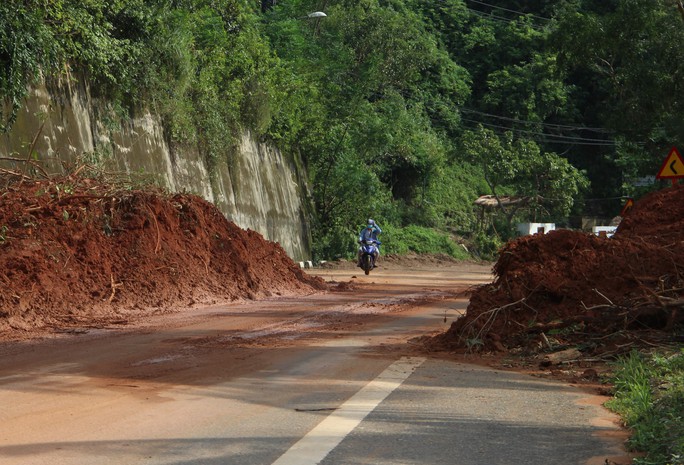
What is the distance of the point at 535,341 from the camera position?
11.2 m

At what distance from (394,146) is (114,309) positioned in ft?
115

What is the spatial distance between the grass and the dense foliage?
43.0ft

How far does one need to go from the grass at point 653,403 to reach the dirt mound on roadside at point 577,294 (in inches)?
34.2

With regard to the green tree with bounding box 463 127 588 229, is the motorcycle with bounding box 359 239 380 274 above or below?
below

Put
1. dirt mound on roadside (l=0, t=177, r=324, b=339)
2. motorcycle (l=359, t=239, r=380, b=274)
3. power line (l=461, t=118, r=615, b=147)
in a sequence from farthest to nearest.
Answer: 1. power line (l=461, t=118, r=615, b=147)
2. motorcycle (l=359, t=239, r=380, b=274)
3. dirt mound on roadside (l=0, t=177, r=324, b=339)

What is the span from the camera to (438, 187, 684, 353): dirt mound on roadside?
11.0 meters

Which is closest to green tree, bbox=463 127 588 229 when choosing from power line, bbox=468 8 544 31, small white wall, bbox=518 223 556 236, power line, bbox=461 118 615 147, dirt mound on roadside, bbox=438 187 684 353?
small white wall, bbox=518 223 556 236

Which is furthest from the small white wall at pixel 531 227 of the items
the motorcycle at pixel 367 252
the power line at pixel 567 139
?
the motorcycle at pixel 367 252

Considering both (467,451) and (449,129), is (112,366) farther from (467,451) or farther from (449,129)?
(449,129)

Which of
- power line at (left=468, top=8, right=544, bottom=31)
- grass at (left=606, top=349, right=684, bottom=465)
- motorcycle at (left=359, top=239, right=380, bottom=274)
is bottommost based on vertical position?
grass at (left=606, top=349, right=684, bottom=465)

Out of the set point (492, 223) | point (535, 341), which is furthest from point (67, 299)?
point (492, 223)

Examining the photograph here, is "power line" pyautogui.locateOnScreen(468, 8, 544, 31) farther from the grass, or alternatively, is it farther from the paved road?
the grass

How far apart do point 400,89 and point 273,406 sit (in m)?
50.8

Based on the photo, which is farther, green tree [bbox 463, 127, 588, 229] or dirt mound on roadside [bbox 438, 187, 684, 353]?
green tree [bbox 463, 127, 588, 229]
